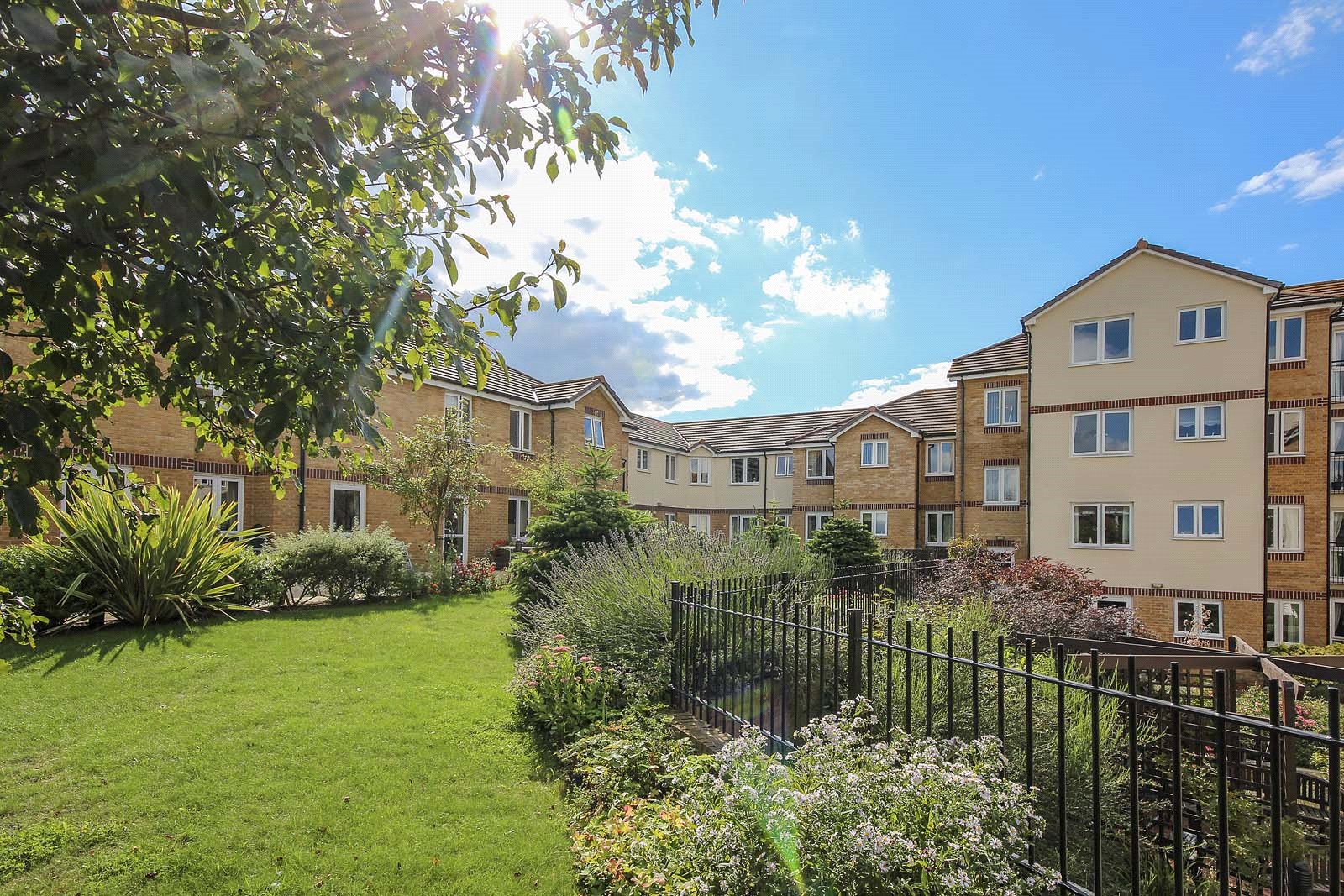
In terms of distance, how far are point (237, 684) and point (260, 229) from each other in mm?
6753

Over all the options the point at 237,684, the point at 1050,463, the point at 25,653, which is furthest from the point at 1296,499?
the point at 25,653

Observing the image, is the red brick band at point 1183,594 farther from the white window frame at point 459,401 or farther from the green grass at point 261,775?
the white window frame at point 459,401

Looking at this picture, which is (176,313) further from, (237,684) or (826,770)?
(237,684)

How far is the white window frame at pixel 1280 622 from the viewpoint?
17906 mm

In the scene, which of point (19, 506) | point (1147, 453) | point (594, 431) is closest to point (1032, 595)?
point (1147, 453)

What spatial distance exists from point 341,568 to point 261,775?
8496 millimetres

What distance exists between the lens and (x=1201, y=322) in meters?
18.5

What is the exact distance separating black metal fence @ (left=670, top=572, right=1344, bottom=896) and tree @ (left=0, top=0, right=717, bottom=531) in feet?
10.1

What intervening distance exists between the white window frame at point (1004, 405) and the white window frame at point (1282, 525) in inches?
277

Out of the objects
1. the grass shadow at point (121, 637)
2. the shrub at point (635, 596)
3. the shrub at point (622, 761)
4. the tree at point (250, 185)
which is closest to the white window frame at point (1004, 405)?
the shrub at point (635, 596)

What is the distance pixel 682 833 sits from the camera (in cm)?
360

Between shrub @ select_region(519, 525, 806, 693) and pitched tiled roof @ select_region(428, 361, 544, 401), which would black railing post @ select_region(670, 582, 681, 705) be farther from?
pitched tiled roof @ select_region(428, 361, 544, 401)

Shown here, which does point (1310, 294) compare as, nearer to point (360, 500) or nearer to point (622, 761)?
point (622, 761)

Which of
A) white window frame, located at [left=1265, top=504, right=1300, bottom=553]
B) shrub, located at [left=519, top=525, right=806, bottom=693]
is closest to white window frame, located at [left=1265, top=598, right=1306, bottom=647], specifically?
white window frame, located at [left=1265, top=504, right=1300, bottom=553]
